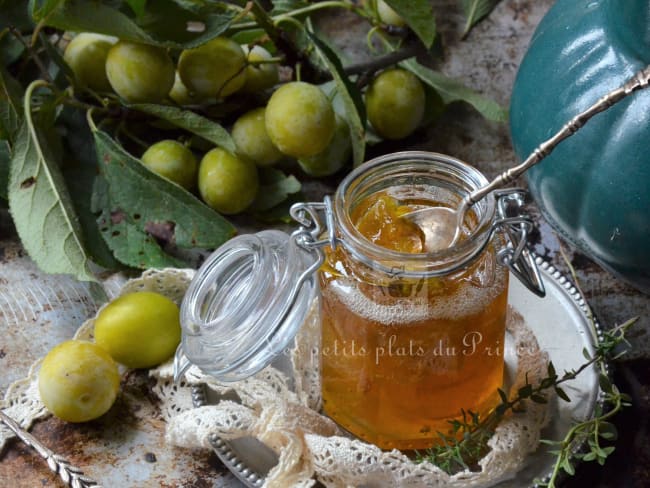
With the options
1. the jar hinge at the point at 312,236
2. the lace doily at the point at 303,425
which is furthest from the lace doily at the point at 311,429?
the jar hinge at the point at 312,236

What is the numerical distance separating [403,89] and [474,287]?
0.33 metres

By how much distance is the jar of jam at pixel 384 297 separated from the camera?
561 mm

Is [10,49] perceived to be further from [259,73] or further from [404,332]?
[404,332]

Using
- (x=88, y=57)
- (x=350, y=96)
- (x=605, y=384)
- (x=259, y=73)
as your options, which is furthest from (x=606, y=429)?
(x=88, y=57)

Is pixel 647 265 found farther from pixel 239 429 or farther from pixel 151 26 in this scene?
pixel 151 26

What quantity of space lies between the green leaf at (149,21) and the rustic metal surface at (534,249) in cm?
18

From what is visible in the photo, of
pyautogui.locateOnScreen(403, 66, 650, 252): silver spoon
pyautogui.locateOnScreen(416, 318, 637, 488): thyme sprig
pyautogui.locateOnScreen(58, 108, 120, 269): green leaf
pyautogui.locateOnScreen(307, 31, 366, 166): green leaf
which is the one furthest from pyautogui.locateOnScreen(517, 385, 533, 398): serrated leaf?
pyautogui.locateOnScreen(58, 108, 120, 269): green leaf

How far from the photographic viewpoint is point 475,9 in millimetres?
972

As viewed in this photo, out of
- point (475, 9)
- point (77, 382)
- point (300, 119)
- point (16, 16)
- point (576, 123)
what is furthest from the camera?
point (475, 9)

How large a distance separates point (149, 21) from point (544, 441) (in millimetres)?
509

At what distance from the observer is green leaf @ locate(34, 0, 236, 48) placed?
2.48ft

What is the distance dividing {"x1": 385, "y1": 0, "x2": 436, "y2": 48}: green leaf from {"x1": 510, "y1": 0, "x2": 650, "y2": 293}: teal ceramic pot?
15 cm

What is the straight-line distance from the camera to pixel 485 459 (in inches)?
23.2

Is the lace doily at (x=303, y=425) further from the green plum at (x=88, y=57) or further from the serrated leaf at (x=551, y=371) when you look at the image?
the green plum at (x=88, y=57)
